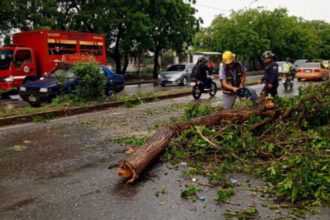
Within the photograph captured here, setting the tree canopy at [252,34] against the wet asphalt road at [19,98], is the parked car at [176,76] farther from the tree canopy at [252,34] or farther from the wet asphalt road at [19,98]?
A: the tree canopy at [252,34]

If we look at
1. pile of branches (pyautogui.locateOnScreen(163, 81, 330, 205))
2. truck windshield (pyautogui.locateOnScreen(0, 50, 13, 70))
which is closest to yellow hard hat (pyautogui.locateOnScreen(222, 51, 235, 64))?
pile of branches (pyautogui.locateOnScreen(163, 81, 330, 205))

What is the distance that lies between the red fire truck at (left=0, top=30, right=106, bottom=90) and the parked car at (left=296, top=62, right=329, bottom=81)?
45.9 ft

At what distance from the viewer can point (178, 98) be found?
18406mm

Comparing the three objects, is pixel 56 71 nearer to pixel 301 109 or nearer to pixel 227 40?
pixel 301 109

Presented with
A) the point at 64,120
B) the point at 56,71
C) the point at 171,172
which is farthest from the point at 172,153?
the point at 56,71

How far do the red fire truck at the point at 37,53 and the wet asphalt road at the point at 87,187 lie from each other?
1187cm

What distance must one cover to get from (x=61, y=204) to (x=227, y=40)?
45.6 metres

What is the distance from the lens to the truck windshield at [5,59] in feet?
67.4

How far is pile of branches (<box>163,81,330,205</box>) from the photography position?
521 cm

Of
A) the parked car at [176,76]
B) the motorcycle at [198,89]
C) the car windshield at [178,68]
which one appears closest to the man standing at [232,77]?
the motorcycle at [198,89]

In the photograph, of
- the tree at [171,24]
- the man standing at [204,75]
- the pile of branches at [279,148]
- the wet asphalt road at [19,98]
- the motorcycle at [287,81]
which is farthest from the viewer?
the tree at [171,24]

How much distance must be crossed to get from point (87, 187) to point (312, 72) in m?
26.1

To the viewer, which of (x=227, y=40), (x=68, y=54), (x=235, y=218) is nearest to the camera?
(x=235, y=218)

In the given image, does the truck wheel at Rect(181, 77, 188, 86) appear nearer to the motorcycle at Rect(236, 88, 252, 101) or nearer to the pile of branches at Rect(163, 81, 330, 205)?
the motorcycle at Rect(236, 88, 252, 101)
